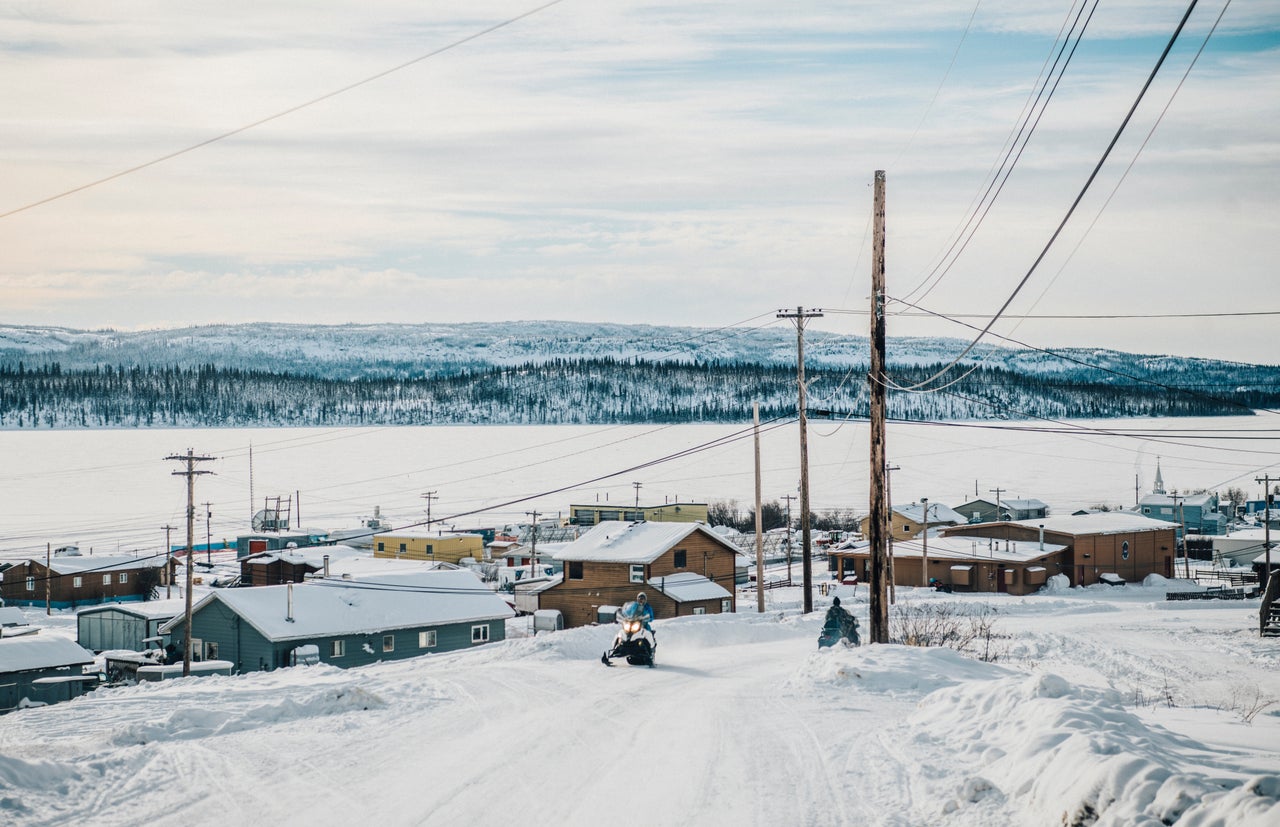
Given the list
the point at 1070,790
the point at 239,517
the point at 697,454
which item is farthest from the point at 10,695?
the point at 697,454

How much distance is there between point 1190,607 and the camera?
1816 inches

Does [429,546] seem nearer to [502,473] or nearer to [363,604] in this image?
[363,604]

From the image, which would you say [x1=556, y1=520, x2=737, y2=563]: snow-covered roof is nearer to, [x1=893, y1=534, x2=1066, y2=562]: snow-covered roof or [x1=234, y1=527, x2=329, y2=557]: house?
[x1=893, y1=534, x2=1066, y2=562]: snow-covered roof

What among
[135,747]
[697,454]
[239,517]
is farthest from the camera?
[697,454]

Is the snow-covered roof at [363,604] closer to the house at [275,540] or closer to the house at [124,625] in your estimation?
the house at [124,625]

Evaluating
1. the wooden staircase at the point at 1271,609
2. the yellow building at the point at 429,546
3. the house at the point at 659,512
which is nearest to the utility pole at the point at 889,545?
the wooden staircase at the point at 1271,609

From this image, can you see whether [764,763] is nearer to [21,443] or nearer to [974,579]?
[974,579]

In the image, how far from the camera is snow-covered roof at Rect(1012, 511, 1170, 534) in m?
62.8

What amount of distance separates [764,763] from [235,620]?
31345mm

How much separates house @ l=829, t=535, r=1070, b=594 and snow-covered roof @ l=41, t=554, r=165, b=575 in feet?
154

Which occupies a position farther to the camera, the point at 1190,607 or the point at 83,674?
the point at 1190,607

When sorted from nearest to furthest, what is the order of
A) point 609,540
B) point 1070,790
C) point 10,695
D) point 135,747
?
point 1070,790 < point 135,747 < point 10,695 < point 609,540

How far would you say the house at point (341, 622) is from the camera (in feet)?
118

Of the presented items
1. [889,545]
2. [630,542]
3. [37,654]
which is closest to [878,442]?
[630,542]
